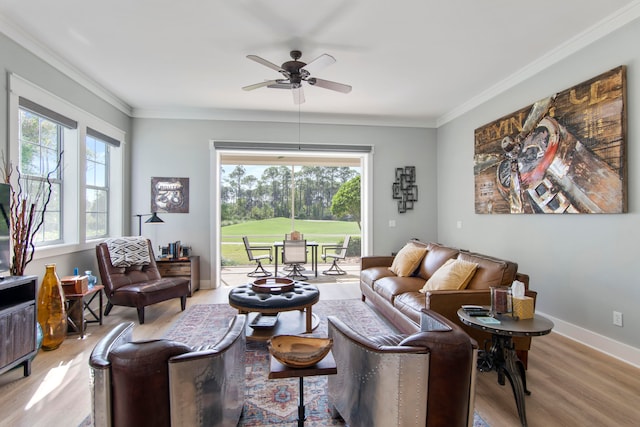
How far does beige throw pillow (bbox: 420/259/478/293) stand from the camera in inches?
111

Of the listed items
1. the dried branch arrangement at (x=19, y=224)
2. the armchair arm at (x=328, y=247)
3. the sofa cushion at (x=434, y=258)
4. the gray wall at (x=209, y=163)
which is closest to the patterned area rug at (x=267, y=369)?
the sofa cushion at (x=434, y=258)

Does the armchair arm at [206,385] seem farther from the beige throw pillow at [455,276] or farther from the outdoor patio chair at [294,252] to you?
the outdoor patio chair at [294,252]

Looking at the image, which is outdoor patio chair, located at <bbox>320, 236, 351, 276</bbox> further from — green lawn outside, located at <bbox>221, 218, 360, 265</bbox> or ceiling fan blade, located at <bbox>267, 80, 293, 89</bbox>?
ceiling fan blade, located at <bbox>267, 80, 293, 89</bbox>

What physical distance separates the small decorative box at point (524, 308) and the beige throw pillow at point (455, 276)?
71 centimetres

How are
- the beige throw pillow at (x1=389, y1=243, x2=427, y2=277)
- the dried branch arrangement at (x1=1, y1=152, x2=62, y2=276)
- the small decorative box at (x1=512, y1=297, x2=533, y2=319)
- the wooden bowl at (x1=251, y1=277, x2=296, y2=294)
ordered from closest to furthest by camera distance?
1. the small decorative box at (x1=512, y1=297, x2=533, y2=319)
2. the dried branch arrangement at (x1=1, y1=152, x2=62, y2=276)
3. the wooden bowl at (x1=251, y1=277, x2=296, y2=294)
4. the beige throw pillow at (x1=389, y1=243, x2=427, y2=277)

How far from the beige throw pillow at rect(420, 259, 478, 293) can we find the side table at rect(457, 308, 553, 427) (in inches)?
22.7

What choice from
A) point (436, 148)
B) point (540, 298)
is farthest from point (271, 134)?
point (540, 298)

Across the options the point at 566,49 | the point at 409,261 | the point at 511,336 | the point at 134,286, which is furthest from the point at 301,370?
the point at 566,49

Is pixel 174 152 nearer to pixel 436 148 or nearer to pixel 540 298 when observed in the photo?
pixel 436 148

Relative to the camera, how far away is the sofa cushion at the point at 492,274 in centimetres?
263

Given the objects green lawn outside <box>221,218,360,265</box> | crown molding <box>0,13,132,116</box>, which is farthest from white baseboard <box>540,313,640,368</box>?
crown molding <box>0,13,132,116</box>

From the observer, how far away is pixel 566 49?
313 centimetres

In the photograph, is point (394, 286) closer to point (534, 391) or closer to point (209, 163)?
point (534, 391)

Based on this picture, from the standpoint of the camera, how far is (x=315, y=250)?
20.7ft
